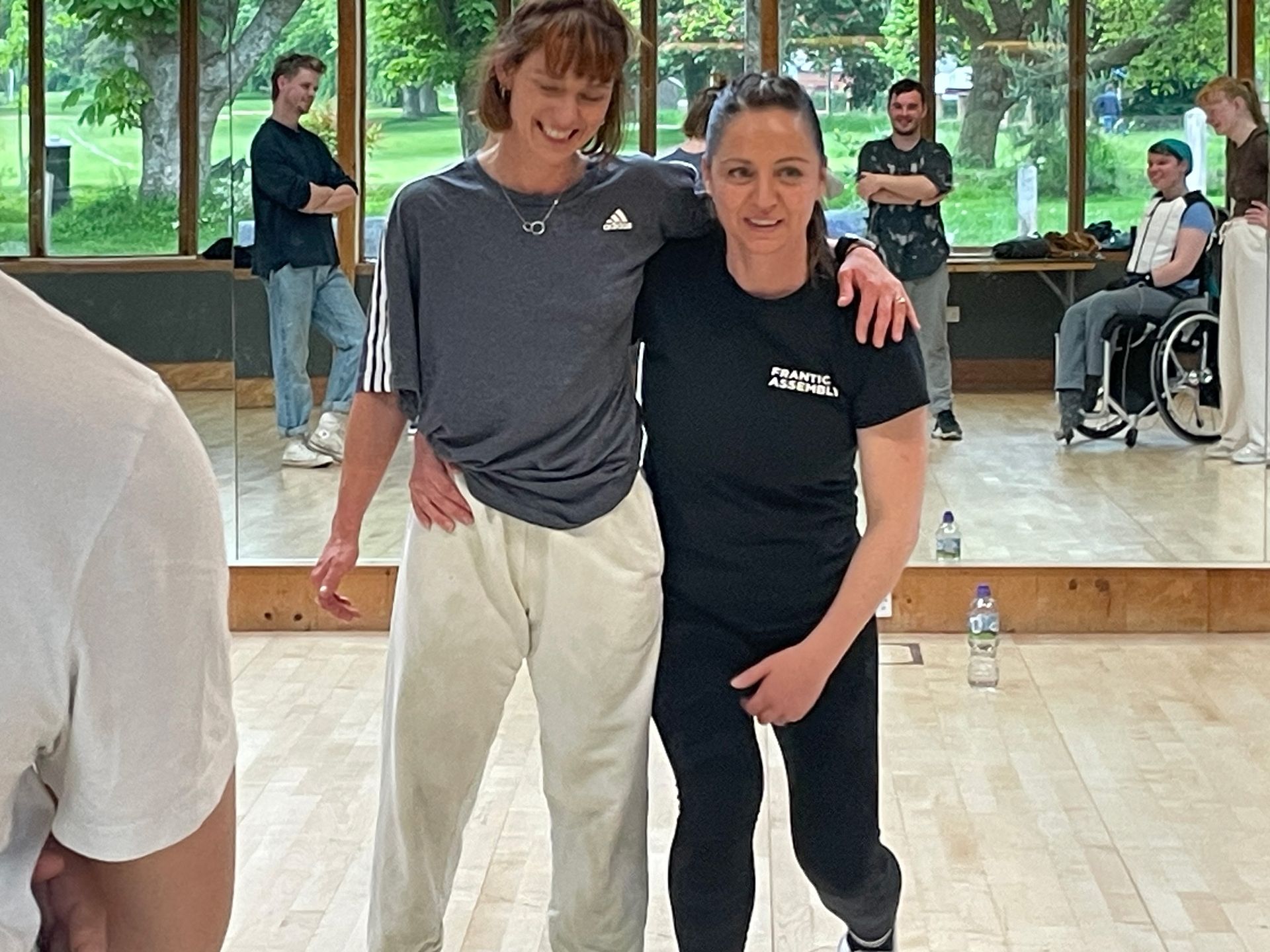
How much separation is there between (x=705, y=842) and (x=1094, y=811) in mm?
1700

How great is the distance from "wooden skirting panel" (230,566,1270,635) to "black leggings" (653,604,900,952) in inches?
122

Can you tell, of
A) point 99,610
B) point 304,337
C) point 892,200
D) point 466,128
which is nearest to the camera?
point 99,610

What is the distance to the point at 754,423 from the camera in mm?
2438

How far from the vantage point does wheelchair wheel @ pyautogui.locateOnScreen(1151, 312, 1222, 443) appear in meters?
5.55

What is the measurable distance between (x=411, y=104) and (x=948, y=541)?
2.00 m

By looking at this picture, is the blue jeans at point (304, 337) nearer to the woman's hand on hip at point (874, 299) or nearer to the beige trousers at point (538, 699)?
the beige trousers at point (538, 699)

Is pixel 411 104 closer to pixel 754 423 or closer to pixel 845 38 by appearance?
pixel 845 38

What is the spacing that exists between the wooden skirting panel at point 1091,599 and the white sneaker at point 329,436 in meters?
0.38

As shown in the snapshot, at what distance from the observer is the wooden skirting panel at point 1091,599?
5602 mm

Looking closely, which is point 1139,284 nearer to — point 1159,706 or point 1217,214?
point 1217,214

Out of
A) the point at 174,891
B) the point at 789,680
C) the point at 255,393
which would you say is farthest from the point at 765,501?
the point at 255,393

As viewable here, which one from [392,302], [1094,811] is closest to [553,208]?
[392,302]

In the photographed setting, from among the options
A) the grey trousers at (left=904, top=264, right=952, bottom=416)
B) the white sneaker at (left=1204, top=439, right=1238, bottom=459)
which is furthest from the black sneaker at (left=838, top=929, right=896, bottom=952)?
the white sneaker at (left=1204, top=439, right=1238, bottom=459)

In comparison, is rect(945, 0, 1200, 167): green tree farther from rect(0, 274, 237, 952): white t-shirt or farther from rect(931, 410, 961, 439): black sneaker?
rect(0, 274, 237, 952): white t-shirt
